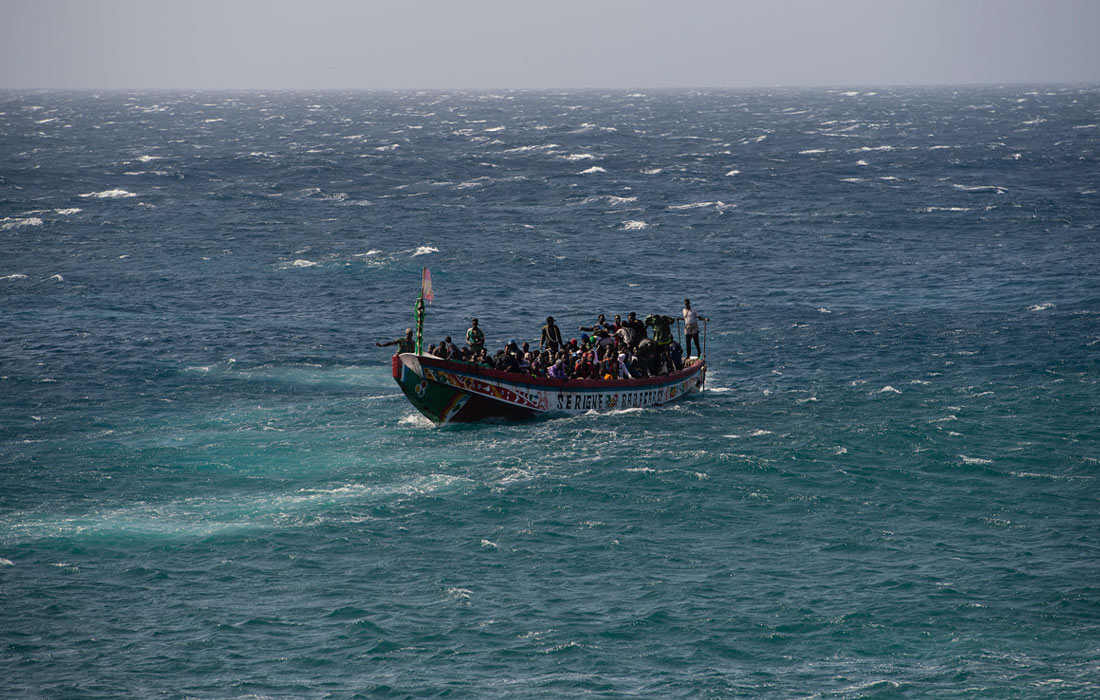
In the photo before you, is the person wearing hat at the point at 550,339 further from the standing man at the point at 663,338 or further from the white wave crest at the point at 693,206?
the white wave crest at the point at 693,206

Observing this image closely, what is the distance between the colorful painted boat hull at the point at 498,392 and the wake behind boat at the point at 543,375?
3 cm

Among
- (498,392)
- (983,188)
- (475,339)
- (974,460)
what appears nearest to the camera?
(974,460)

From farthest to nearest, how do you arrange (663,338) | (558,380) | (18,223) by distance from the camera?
(18,223) < (663,338) < (558,380)

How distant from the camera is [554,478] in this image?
118ft

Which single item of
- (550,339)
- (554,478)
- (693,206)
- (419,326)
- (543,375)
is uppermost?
(693,206)

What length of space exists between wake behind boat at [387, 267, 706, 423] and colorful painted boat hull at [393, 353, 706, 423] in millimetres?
33

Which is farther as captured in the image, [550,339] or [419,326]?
[550,339]

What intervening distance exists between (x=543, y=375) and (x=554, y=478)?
5779mm

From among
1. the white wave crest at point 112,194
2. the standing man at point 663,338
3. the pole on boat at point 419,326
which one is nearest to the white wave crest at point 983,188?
the standing man at point 663,338

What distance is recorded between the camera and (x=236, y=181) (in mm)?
114688

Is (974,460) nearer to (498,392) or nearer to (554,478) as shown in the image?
(554,478)

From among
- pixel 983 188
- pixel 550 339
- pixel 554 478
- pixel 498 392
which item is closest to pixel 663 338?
pixel 550 339

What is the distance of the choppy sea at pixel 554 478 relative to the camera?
25.4 meters

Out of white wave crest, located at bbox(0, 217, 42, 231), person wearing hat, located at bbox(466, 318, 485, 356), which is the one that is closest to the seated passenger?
person wearing hat, located at bbox(466, 318, 485, 356)
